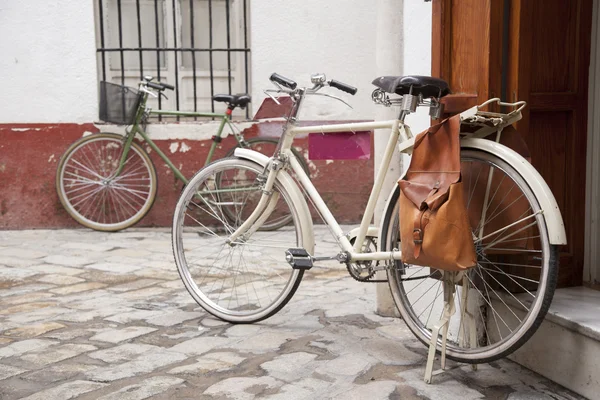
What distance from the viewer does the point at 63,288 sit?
16.7 ft

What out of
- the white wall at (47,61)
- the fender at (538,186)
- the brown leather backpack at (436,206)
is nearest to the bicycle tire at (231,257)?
the brown leather backpack at (436,206)

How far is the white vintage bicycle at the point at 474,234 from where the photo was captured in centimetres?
296

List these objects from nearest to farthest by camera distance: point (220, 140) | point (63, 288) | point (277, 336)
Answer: point (277, 336) → point (63, 288) → point (220, 140)

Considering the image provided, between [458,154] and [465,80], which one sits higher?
[465,80]

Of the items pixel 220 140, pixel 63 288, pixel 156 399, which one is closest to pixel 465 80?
pixel 156 399

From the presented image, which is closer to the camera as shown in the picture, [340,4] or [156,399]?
[156,399]

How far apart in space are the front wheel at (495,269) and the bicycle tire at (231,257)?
29.7 inches

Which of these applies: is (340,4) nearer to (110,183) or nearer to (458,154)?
(110,183)

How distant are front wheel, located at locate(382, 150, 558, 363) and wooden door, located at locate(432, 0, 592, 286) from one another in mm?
333

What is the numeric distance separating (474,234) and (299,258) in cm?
95

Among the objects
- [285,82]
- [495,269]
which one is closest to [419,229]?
[495,269]

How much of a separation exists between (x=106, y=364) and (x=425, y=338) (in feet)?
4.50

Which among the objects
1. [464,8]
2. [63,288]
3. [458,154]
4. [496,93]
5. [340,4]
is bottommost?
[63,288]

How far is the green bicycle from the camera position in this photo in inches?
279
